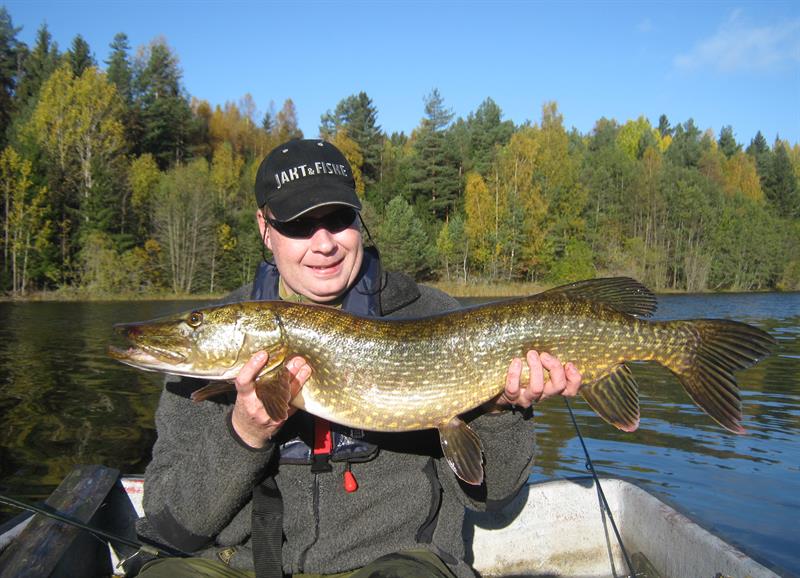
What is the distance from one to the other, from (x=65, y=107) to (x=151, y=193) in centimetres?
668

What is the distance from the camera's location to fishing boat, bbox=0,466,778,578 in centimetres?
297

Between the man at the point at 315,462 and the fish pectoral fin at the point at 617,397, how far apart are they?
0.12m

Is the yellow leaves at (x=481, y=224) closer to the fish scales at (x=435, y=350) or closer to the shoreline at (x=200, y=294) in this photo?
the shoreline at (x=200, y=294)

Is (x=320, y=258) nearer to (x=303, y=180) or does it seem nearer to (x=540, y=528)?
(x=303, y=180)

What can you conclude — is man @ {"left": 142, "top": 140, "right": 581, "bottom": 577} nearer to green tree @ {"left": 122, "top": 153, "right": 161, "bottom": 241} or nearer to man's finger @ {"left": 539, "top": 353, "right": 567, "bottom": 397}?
man's finger @ {"left": 539, "top": 353, "right": 567, "bottom": 397}

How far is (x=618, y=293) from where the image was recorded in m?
2.68

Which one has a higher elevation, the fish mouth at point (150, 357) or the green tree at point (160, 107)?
the green tree at point (160, 107)

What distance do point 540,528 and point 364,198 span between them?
44085mm

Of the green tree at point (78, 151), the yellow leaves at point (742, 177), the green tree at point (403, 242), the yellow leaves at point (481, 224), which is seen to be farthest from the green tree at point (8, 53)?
the yellow leaves at point (742, 177)

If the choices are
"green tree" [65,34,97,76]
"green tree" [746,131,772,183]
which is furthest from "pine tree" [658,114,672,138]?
"green tree" [65,34,97,76]

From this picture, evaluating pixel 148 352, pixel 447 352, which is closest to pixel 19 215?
pixel 148 352

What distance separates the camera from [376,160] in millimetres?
52219

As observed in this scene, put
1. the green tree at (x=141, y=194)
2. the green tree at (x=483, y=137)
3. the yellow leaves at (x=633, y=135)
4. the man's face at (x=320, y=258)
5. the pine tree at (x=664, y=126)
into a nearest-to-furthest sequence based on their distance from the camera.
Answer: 1. the man's face at (x=320, y=258)
2. the green tree at (x=141, y=194)
3. the green tree at (x=483, y=137)
4. the yellow leaves at (x=633, y=135)
5. the pine tree at (x=664, y=126)

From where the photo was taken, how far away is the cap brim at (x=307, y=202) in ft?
8.23
